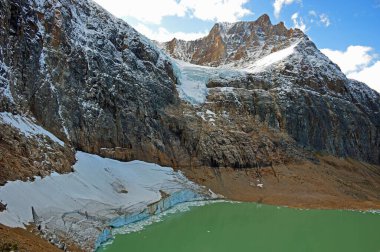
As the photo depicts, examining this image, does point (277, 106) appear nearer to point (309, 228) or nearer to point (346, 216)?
point (346, 216)

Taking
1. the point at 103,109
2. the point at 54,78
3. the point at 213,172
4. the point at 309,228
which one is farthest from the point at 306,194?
the point at 54,78

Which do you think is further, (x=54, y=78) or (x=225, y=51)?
(x=225, y=51)

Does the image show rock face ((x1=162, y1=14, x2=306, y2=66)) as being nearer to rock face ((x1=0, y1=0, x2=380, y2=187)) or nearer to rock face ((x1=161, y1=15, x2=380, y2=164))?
rock face ((x1=161, y1=15, x2=380, y2=164))

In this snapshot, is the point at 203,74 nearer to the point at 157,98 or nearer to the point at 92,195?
the point at 157,98

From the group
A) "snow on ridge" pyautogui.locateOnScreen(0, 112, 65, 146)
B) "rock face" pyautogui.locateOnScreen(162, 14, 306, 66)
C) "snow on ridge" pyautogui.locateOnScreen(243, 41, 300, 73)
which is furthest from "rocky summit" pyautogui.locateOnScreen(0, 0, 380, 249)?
"rock face" pyautogui.locateOnScreen(162, 14, 306, 66)

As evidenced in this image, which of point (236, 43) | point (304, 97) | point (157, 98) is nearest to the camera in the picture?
point (157, 98)

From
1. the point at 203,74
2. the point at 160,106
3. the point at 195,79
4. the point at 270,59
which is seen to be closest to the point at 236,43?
the point at 270,59
